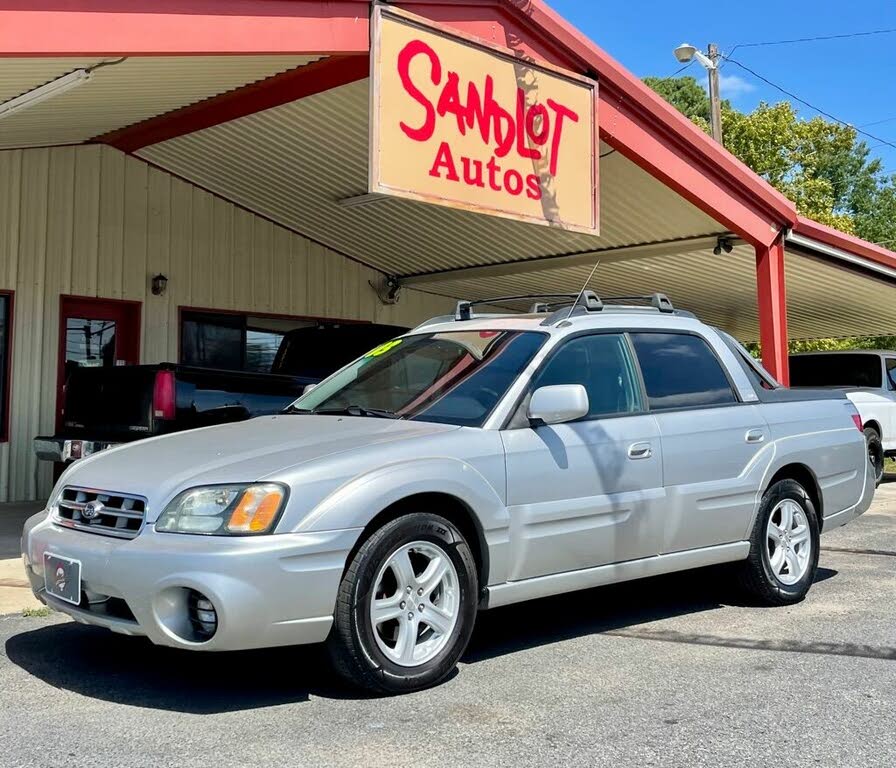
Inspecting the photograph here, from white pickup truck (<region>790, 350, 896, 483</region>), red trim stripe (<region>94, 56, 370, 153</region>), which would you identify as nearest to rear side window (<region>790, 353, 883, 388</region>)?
white pickup truck (<region>790, 350, 896, 483</region>)

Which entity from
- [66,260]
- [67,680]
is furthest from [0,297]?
[67,680]

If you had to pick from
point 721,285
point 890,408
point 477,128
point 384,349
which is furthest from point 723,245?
point 384,349

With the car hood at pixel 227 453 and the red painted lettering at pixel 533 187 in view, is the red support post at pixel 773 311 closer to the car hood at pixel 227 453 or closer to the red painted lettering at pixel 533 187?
the red painted lettering at pixel 533 187

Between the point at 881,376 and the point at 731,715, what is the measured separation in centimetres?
1162

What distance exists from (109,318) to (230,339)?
6.01 feet

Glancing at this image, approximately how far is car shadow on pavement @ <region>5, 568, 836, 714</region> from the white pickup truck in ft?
26.7

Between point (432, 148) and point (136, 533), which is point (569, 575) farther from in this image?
point (432, 148)

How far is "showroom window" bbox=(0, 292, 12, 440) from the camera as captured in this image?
1137 cm

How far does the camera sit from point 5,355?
37.5ft

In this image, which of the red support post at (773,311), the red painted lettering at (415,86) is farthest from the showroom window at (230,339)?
the red support post at (773,311)

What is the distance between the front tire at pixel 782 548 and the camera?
5988 mm

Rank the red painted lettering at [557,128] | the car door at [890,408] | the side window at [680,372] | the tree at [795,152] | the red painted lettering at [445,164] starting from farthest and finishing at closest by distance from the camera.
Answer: the tree at [795,152] → the car door at [890,408] → the red painted lettering at [557,128] → the red painted lettering at [445,164] → the side window at [680,372]

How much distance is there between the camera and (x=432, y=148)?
324 inches

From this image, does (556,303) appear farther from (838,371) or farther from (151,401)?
(838,371)
